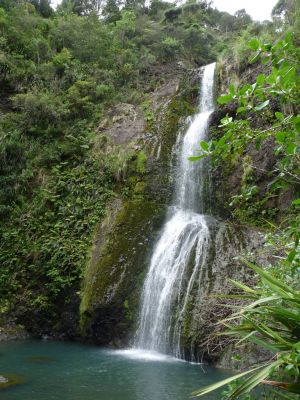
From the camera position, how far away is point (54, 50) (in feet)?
65.7

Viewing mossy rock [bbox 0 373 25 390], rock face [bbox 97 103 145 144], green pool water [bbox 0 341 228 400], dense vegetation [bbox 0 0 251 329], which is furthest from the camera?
rock face [bbox 97 103 145 144]

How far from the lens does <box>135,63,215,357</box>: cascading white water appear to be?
31.6 feet

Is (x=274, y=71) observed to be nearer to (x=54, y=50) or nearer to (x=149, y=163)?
(x=149, y=163)

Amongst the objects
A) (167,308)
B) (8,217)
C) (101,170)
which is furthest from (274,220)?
(8,217)

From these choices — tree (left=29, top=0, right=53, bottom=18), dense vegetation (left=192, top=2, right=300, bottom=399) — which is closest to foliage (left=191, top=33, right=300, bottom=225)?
dense vegetation (left=192, top=2, right=300, bottom=399)

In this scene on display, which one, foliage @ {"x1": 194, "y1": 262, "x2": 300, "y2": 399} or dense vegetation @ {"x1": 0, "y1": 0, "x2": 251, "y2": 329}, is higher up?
dense vegetation @ {"x1": 0, "y1": 0, "x2": 251, "y2": 329}

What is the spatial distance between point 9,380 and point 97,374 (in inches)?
63.3

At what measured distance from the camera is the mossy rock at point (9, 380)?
6.55 m

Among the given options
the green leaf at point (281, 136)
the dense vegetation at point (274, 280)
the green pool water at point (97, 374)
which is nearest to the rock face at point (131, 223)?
the green pool water at point (97, 374)

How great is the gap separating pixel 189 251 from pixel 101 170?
17.6 ft

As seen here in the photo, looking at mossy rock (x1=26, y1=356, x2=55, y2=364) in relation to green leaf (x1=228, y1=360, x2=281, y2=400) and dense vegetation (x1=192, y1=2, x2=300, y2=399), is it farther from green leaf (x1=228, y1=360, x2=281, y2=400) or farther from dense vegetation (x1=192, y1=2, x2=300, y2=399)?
green leaf (x1=228, y1=360, x2=281, y2=400)

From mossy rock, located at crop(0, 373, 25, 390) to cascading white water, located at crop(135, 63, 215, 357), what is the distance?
3.46 metres

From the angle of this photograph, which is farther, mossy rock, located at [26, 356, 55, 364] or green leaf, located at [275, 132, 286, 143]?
mossy rock, located at [26, 356, 55, 364]

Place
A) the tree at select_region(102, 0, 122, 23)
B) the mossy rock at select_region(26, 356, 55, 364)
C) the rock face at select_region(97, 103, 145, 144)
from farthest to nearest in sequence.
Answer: the tree at select_region(102, 0, 122, 23) < the rock face at select_region(97, 103, 145, 144) < the mossy rock at select_region(26, 356, 55, 364)
